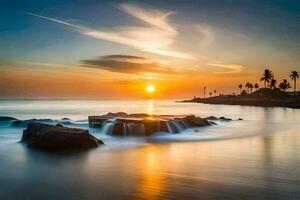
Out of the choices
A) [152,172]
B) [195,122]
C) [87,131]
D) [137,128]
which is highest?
[87,131]

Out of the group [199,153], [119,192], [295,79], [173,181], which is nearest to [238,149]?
[199,153]

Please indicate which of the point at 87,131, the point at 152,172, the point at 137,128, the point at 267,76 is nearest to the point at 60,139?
the point at 87,131

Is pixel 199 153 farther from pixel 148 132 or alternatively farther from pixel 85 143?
pixel 148 132

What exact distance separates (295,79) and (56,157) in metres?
168

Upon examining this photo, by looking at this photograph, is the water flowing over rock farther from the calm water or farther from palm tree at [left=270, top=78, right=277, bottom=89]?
palm tree at [left=270, top=78, right=277, bottom=89]

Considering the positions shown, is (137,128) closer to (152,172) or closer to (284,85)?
(152,172)

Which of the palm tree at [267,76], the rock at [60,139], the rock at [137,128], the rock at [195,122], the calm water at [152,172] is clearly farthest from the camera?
the palm tree at [267,76]

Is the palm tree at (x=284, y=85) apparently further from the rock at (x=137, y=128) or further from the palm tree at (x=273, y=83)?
the rock at (x=137, y=128)

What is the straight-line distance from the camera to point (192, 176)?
14.4 meters

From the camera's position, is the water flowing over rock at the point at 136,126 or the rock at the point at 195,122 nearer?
the water flowing over rock at the point at 136,126

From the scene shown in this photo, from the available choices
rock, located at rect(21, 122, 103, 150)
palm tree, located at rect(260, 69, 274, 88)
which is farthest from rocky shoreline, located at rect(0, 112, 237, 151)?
palm tree, located at rect(260, 69, 274, 88)

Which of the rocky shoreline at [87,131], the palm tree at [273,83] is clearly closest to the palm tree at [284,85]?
the palm tree at [273,83]

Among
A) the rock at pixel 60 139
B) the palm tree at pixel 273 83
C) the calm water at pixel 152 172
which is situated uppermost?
the palm tree at pixel 273 83

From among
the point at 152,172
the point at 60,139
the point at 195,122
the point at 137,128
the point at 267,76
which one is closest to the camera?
the point at 152,172
